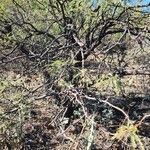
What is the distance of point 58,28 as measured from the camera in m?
8.45

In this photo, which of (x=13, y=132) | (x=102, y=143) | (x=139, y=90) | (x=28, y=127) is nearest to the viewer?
(x=13, y=132)

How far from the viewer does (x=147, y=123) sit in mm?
8625

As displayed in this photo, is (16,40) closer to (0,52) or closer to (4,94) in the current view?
(0,52)

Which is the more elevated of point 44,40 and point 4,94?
point 44,40

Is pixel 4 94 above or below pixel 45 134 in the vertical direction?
above

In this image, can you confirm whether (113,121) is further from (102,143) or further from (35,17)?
(35,17)

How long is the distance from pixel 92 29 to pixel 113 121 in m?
1.74

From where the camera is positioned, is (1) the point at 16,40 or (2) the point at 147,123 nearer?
(1) the point at 16,40

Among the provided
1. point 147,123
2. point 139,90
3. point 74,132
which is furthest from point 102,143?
point 139,90

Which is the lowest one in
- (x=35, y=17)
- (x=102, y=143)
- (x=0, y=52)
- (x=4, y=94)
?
(x=102, y=143)

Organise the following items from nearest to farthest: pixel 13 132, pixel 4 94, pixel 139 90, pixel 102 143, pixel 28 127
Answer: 1. pixel 13 132
2. pixel 4 94
3. pixel 102 143
4. pixel 28 127
5. pixel 139 90

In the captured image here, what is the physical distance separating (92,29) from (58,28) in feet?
3.16

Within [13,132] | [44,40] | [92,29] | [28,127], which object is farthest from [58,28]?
[13,132]

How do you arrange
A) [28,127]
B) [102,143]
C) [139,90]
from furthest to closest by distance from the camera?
[139,90]
[28,127]
[102,143]
